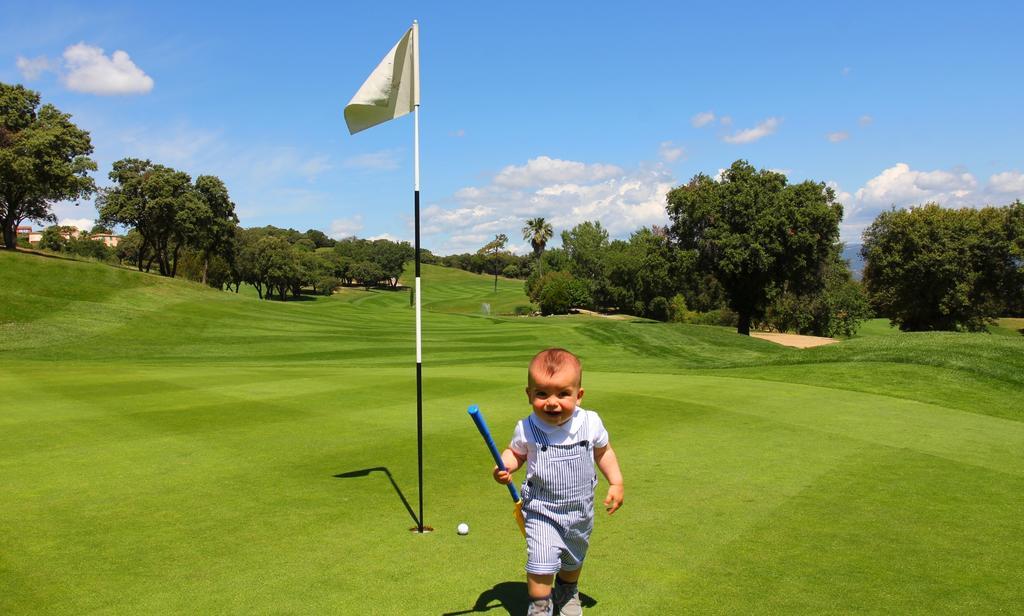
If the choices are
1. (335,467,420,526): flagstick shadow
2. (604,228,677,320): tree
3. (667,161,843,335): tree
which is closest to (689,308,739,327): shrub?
(604,228,677,320): tree

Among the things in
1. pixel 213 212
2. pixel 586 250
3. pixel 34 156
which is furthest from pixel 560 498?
pixel 586 250

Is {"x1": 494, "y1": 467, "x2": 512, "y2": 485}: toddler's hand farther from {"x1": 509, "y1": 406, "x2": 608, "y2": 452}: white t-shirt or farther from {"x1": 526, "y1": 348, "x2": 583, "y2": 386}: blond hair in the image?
{"x1": 526, "y1": 348, "x2": 583, "y2": 386}: blond hair

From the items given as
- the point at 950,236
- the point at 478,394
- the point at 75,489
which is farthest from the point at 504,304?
the point at 75,489

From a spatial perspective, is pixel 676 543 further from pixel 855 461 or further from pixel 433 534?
pixel 855 461

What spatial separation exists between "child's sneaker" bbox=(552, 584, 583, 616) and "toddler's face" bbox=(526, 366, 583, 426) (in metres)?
1.26

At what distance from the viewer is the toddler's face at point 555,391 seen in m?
4.75

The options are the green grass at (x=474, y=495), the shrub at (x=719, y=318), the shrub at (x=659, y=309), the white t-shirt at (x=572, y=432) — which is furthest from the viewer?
the shrub at (x=659, y=309)

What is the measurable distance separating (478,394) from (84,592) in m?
11.2

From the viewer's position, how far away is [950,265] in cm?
5872

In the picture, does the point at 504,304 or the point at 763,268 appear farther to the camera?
the point at 504,304

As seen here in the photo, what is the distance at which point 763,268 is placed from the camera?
147 feet

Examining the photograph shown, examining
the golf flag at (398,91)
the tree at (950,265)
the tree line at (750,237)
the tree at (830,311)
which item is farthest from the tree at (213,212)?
the golf flag at (398,91)

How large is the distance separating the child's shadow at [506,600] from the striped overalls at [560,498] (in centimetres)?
47

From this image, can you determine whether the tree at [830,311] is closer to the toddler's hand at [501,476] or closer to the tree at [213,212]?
the tree at [213,212]
